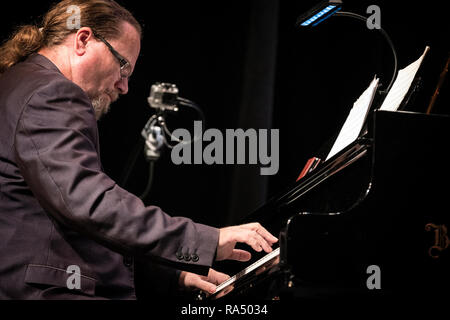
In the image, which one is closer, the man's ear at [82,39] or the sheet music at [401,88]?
the sheet music at [401,88]

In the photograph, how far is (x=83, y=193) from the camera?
4.86 ft

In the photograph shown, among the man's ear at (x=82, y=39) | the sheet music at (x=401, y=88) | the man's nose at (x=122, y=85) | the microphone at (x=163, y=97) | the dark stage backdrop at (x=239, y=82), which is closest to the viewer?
the sheet music at (x=401, y=88)

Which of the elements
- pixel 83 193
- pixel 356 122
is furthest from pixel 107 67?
pixel 356 122

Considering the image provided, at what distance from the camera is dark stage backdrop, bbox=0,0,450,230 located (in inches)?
158

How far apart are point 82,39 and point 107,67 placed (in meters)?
0.12

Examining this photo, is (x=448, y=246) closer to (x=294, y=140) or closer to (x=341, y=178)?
(x=341, y=178)

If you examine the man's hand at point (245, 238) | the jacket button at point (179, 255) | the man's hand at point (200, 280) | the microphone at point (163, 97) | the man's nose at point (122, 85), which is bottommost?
the man's hand at point (200, 280)

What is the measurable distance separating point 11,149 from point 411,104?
3.98ft

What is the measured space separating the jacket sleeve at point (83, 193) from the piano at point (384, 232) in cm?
25

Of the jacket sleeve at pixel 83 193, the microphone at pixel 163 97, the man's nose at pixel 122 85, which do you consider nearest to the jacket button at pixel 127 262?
the jacket sleeve at pixel 83 193

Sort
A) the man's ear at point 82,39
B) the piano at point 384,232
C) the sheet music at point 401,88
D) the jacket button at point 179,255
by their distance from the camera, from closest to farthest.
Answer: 1. the piano at point 384,232
2. the jacket button at point 179,255
3. the sheet music at point 401,88
4. the man's ear at point 82,39

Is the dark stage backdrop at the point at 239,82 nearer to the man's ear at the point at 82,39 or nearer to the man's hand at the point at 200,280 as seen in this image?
the man's hand at the point at 200,280

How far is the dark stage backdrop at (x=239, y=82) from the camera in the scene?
4.02 meters

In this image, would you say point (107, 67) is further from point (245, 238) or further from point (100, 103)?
point (245, 238)
